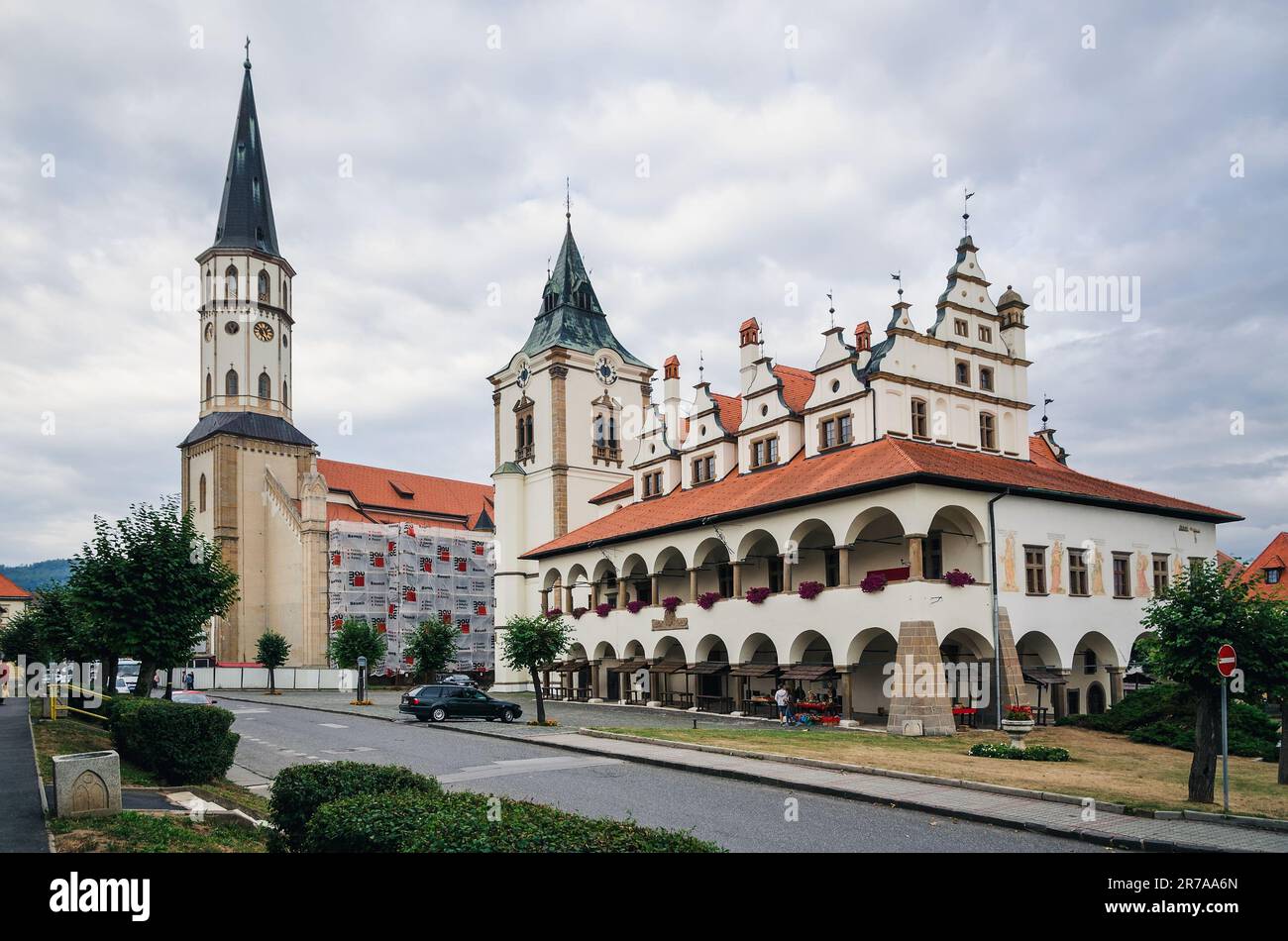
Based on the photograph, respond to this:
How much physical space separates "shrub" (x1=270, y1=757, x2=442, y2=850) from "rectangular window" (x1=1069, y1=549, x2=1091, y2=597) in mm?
30416

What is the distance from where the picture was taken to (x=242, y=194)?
8544cm

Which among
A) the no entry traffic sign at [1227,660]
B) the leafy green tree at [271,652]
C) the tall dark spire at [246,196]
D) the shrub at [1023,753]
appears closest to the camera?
the no entry traffic sign at [1227,660]

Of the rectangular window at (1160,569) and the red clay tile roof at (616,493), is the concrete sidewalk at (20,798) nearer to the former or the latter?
the red clay tile roof at (616,493)

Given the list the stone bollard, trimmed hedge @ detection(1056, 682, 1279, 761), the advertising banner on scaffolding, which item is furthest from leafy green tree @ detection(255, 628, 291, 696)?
the stone bollard

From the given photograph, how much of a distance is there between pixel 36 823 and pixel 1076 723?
29627 mm

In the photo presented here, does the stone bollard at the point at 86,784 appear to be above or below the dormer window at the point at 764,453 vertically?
below

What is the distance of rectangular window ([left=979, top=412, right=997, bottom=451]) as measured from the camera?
131 ft

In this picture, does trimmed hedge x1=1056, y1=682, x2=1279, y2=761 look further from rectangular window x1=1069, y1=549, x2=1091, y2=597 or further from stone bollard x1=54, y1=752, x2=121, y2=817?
stone bollard x1=54, y1=752, x2=121, y2=817

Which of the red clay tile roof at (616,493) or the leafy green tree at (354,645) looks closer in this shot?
the red clay tile roof at (616,493)

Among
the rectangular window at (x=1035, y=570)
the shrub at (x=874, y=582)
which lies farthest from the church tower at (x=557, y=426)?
the rectangular window at (x=1035, y=570)

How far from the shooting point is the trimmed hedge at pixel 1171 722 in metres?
26.8

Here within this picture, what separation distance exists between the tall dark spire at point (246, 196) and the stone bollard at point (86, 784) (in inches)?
3124
